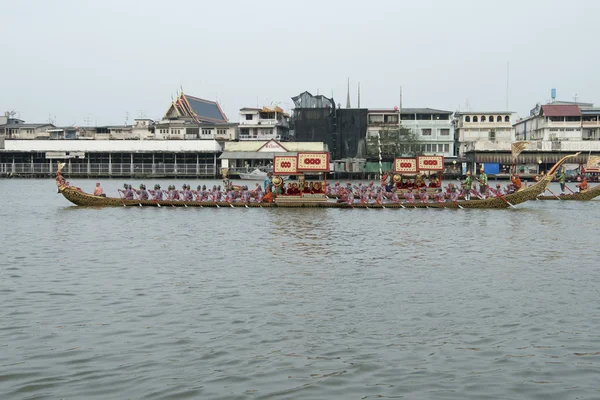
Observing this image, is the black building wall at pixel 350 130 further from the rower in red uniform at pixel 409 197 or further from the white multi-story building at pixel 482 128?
the rower in red uniform at pixel 409 197

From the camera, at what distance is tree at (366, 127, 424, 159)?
75375 millimetres

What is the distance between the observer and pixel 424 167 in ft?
123

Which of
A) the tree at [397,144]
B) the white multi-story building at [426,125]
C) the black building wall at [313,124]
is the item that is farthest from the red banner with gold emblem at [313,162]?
the white multi-story building at [426,125]

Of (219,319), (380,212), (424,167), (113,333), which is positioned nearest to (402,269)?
(219,319)

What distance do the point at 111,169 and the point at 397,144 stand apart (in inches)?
1347

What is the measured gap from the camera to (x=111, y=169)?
79.6 meters

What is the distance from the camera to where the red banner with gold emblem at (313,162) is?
33.1 meters

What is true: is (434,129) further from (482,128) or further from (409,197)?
(409,197)

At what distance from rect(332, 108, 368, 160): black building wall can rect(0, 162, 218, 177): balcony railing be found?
16012 millimetres

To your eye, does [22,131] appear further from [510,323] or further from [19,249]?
[510,323]

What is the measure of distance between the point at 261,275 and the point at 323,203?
18.8m

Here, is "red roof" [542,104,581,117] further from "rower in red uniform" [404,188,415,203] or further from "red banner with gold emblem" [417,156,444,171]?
"rower in red uniform" [404,188,415,203]

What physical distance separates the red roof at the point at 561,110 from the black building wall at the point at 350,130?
2170cm

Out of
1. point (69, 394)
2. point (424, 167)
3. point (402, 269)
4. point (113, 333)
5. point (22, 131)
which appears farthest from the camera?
point (22, 131)
